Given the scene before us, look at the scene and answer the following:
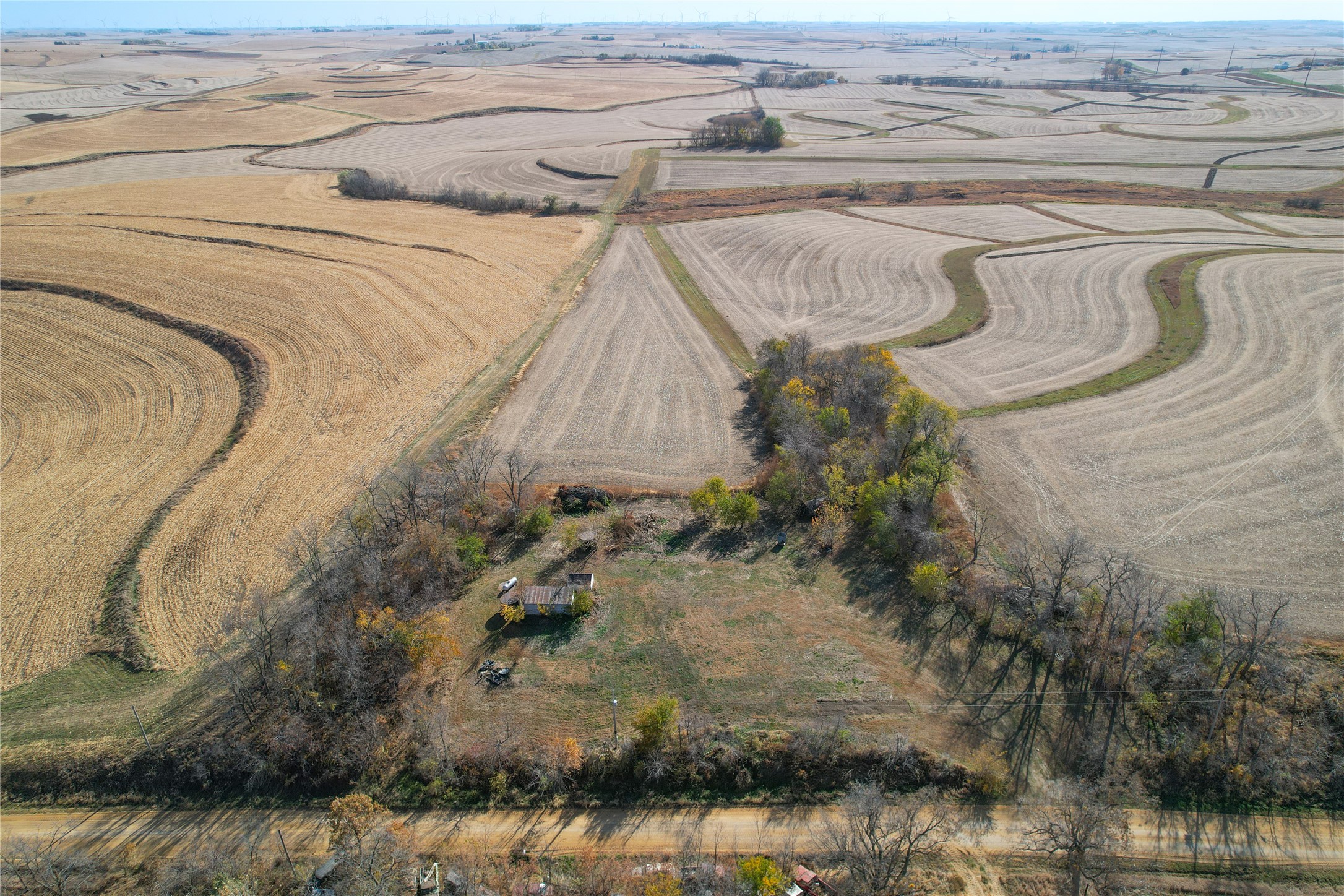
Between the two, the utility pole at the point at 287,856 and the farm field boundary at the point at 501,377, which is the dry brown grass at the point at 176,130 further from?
the utility pole at the point at 287,856

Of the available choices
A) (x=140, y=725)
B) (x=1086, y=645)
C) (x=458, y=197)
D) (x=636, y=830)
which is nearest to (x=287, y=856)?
(x=140, y=725)

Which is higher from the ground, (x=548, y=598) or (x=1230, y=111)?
(x=1230, y=111)

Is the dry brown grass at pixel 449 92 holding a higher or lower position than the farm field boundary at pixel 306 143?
higher

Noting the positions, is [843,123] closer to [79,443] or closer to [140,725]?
[79,443]

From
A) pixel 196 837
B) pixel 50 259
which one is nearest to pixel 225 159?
pixel 50 259

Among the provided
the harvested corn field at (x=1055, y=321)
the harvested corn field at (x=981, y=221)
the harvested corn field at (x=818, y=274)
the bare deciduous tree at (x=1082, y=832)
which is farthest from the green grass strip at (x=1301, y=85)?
the bare deciduous tree at (x=1082, y=832)

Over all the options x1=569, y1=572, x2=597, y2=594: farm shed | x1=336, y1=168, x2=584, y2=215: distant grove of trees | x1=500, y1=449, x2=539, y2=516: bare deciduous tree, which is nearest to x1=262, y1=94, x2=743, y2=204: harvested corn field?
x1=336, y1=168, x2=584, y2=215: distant grove of trees
